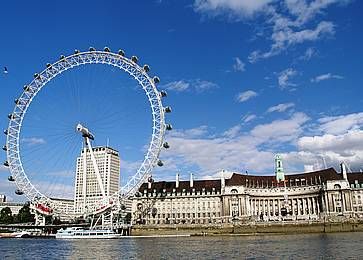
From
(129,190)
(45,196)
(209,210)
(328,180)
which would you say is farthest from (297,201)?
(45,196)

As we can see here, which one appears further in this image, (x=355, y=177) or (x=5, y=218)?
(x=5, y=218)

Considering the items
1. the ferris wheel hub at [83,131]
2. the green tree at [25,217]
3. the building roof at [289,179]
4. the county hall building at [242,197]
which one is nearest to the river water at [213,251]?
the ferris wheel hub at [83,131]

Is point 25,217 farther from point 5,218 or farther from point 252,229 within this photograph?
point 252,229

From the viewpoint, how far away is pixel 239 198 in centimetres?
11888

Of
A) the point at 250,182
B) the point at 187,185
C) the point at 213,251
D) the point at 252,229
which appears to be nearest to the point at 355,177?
the point at 250,182

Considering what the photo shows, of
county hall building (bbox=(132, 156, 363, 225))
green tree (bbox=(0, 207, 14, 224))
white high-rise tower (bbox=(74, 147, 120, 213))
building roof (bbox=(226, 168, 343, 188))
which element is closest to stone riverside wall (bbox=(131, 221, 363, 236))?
white high-rise tower (bbox=(74, 147, 120, 213))

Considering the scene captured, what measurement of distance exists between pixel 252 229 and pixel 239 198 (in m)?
25.2

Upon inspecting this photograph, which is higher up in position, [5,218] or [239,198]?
[239,198]

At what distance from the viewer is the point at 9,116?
70688 millimetres

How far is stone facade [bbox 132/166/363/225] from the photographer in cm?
11669

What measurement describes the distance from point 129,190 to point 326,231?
4083 centimetres

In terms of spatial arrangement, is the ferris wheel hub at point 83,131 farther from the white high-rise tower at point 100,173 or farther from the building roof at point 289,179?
the building roof at point 289,179

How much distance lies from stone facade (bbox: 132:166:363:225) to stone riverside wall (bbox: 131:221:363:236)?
1807cm

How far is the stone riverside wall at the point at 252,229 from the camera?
88.7 m
